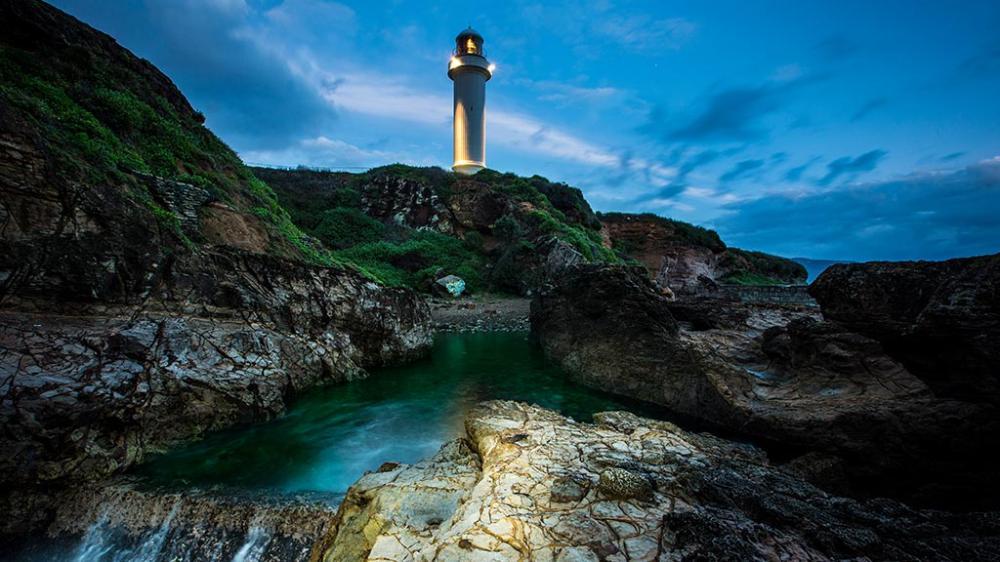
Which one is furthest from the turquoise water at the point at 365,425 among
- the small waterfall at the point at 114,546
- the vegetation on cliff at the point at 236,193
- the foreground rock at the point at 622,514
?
the vegetation on cliff at the point at 236,193

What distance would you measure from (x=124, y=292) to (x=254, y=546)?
19.4ft

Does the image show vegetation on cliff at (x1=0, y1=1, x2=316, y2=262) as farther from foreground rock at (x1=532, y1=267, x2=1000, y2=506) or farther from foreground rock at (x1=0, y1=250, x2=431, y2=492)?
foreground rock at (x1=532, y1=267, x2=1000, y2=506)

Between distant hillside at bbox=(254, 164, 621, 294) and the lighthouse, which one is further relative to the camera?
the lighthouse

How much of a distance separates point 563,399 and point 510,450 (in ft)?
20.3

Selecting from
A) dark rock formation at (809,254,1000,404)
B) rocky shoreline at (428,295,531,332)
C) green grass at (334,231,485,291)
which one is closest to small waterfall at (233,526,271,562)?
dark rock formation at (809,254,1000,404)

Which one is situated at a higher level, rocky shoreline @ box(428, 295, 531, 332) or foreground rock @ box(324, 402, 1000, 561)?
rocky shoreline @ box(428, 295, 531, 332)

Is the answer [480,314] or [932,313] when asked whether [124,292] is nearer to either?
[932,313]

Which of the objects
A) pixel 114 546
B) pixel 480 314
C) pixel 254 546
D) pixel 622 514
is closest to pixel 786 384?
pixel 622 514

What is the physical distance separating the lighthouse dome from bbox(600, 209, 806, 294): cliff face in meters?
23.0

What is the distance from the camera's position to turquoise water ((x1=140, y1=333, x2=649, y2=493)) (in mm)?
6602

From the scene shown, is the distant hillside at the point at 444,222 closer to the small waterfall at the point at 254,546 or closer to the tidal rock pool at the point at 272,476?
the tidal rock pool at the point at 272,476

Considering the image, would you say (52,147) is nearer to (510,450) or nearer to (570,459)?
(510,450)

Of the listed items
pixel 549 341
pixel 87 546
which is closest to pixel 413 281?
pixel 549 341

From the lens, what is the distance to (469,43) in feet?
144
